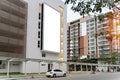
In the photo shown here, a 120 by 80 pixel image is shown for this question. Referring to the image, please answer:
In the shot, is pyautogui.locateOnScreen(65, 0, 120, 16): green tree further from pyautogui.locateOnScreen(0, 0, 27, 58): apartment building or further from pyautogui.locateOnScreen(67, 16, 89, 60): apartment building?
pyautogui.locateOnScreen(67, 16, 89, 60): apartment building

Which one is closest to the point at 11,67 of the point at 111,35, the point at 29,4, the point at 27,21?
the point at 27,21

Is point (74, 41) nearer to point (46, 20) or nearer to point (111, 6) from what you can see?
point (46, 20)

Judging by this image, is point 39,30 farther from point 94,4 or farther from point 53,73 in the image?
point 94,4

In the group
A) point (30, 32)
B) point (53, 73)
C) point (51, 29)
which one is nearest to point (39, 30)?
point (51, 29)

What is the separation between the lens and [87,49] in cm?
14575

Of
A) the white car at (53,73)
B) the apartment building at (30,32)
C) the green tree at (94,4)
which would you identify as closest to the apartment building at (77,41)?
the apartment building at (30,32)

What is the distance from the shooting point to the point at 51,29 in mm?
81250

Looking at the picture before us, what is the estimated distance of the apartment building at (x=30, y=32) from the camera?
64.4 metres

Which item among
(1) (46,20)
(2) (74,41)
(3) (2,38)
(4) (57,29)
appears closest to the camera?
(3) (2,38)

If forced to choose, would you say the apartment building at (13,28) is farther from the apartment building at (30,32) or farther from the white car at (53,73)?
the white car at (53,73)

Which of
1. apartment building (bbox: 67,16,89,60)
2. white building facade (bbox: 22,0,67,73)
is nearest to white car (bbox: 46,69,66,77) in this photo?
white building facade (bbox: 22,0,67,73)

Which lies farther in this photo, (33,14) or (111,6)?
(33,14)

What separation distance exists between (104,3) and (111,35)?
1.70m

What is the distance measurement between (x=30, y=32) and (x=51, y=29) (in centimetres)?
900
